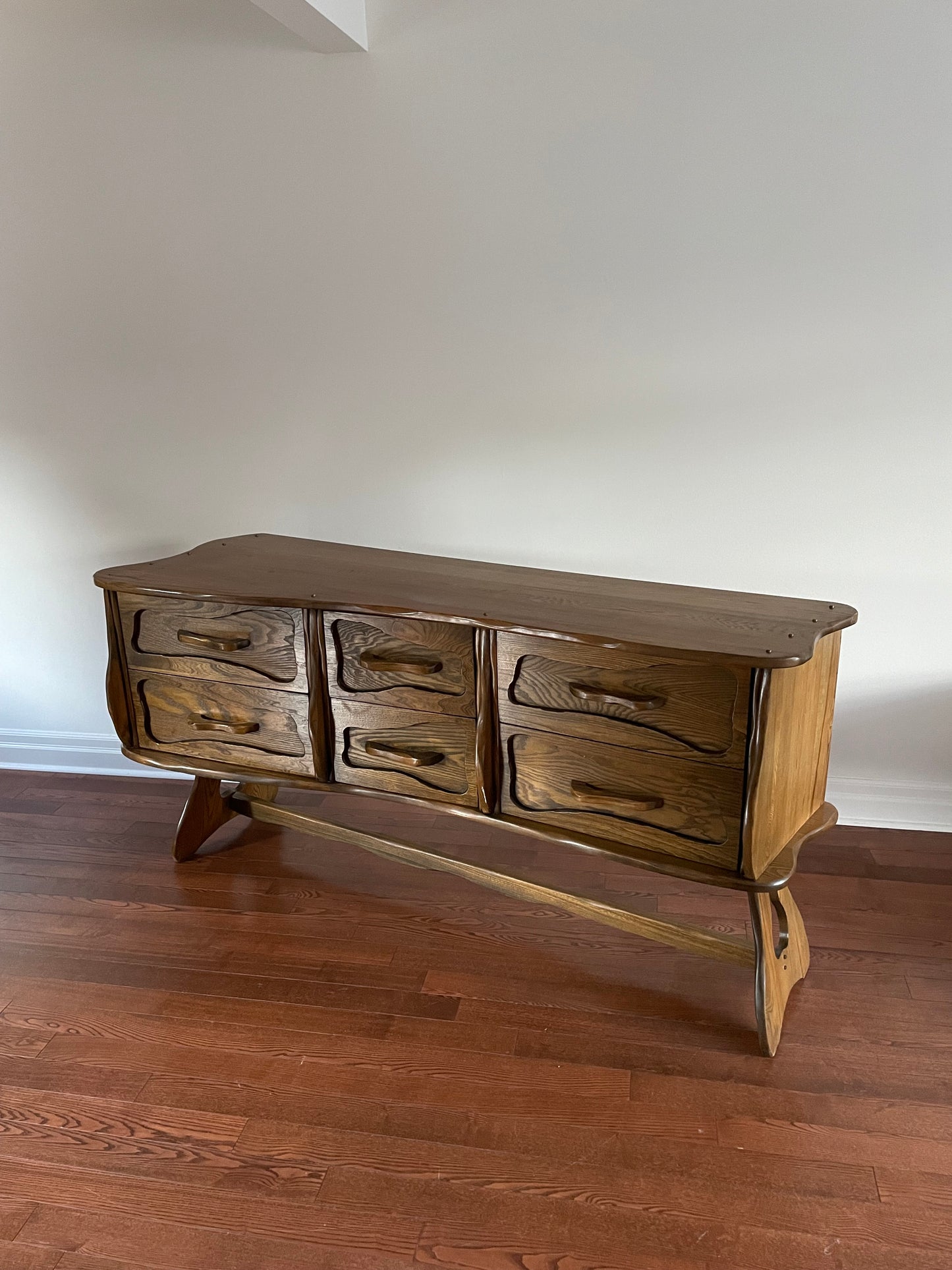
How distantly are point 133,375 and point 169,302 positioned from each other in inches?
8.9

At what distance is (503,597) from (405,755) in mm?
376

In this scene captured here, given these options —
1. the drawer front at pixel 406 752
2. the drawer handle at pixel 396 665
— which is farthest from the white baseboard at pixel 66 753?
the drawer handle at pixel 396 665

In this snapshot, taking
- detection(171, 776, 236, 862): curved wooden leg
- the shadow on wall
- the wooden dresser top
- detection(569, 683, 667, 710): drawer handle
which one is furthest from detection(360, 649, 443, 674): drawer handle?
the shadow on wall

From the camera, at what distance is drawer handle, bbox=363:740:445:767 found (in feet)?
6.27

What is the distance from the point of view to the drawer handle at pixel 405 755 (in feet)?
6.27

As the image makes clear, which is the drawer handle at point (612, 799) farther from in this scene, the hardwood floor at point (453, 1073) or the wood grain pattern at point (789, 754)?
the hardwood floor at point (453, 1073)

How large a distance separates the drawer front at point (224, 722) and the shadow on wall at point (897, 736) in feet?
4.53

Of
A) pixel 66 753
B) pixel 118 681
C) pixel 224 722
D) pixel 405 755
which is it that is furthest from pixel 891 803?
pixel 66 753

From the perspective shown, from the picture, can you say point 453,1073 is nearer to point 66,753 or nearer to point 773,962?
point 773,962

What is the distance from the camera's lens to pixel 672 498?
2.38 meters

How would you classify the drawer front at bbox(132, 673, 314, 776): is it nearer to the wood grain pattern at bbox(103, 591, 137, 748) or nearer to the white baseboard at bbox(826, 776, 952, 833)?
the wood grain pattern at bbox(103, 591, 137, 748)

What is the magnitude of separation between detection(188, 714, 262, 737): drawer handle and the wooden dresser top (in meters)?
0.29

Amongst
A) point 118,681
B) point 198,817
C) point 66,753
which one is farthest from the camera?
point 66,753

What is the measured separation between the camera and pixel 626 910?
1961 mm
